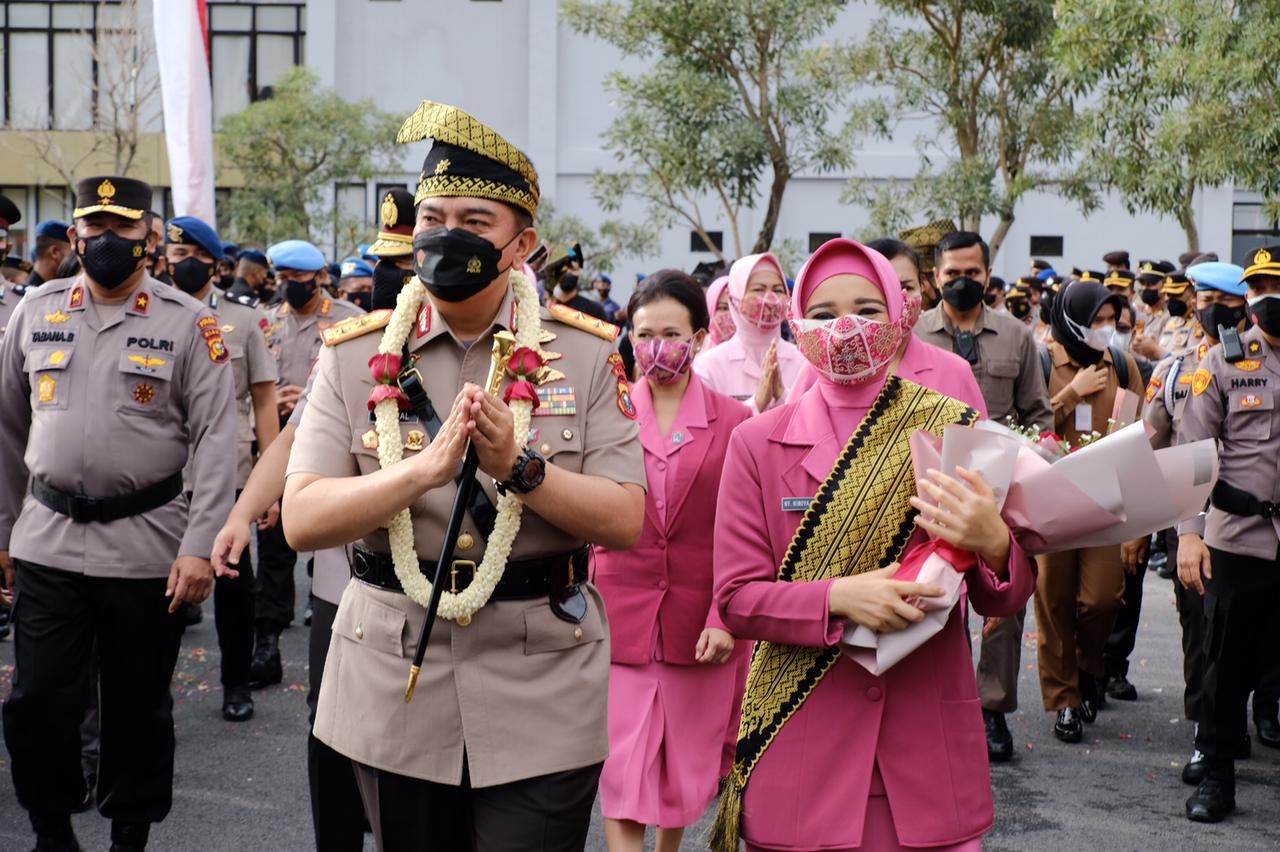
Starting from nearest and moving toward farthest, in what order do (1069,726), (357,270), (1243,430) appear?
(1243,430)
(1069,726)
(357,270)

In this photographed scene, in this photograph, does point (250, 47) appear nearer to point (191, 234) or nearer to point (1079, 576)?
point (191, 234)

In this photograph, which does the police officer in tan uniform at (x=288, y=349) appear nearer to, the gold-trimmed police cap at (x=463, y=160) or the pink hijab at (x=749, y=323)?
the pink hijab at (x=749, y=323)

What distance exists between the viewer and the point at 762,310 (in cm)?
778

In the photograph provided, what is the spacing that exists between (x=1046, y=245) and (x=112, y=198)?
3523 centimetres

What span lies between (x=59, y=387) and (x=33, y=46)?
39784 millimetres

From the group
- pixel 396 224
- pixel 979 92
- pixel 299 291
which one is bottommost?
pixel 299 291

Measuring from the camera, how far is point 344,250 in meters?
36.9

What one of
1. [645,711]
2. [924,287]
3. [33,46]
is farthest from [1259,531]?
[33,46]

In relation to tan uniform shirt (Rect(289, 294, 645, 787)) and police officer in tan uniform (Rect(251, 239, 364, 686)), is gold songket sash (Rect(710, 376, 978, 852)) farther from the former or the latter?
police officer in tan uniform (Rect(251, 239, 364, 686))

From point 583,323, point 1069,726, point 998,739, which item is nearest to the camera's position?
point 583,323

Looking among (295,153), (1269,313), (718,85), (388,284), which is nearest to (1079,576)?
(1269,313)

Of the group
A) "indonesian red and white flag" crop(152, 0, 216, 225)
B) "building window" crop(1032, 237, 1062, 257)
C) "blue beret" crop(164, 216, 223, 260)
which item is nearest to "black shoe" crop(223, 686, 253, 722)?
"blue beret" crop(164, 216, 223, 260)

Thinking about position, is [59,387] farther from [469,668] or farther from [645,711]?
[469,668]

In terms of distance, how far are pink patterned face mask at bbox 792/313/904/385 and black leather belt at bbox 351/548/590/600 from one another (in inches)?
31.8
